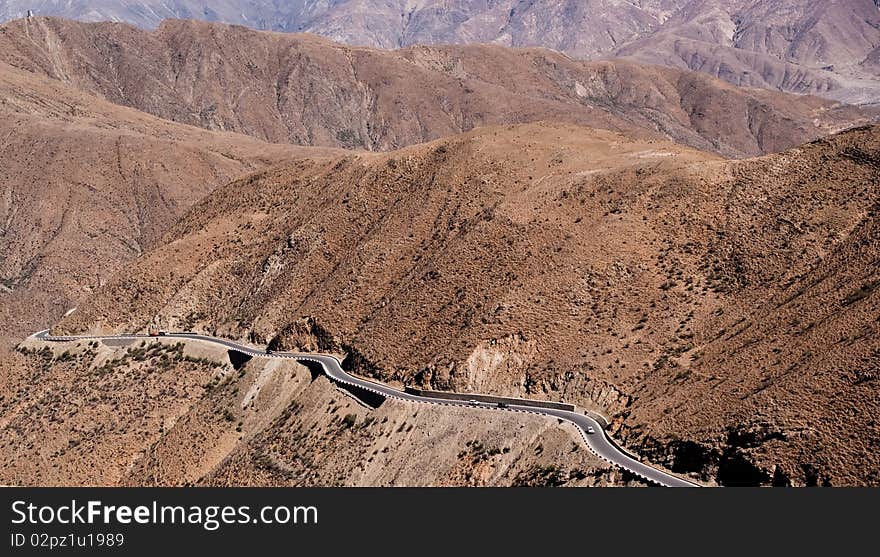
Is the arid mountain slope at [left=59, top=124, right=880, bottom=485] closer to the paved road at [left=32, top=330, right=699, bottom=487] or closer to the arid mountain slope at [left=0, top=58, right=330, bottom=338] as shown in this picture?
the paved road at [left=32, top=330, right=699, bottom=487]

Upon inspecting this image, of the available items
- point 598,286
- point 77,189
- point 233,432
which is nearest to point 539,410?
point 598,286

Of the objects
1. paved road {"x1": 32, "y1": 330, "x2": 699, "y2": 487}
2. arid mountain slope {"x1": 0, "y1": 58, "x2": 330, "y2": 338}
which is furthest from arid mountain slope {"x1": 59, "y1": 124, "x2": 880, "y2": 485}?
arid mountain slope {"x1": 0, "y1": 58, "x2": 330, "y2": 338}

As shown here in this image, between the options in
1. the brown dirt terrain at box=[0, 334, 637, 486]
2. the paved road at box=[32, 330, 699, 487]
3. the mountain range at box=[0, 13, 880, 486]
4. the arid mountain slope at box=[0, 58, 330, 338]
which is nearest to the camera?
the paved road at box=[32, 330, 699, 487]

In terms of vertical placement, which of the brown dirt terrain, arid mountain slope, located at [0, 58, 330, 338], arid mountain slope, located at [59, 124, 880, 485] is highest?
arid mountain slope, located at [59, 124, 880, 485]

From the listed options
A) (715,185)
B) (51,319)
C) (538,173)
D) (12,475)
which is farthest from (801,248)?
(51,319)

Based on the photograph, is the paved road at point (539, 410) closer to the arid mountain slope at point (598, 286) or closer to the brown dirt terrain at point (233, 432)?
the brown dirt terrain at point (233, 432)
